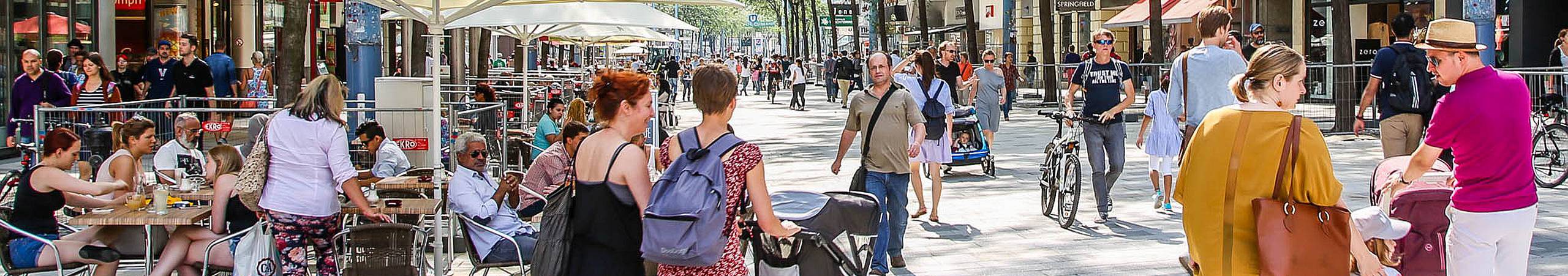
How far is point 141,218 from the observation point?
7699 millimetres

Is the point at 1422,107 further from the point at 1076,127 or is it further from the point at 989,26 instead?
the point at 989,26

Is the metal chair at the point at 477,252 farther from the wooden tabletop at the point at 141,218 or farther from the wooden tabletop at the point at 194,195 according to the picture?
the wooden tabletop at the point at 194,195

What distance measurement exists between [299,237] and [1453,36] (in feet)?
16.4

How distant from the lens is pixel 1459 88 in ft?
20.0

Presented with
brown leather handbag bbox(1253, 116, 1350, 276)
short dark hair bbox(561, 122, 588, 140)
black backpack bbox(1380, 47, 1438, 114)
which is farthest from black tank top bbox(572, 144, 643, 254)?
black backpack bbox(1380, 47, 1438, 114)

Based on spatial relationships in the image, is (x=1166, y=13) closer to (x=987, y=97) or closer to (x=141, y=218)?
(x=987, y=97)

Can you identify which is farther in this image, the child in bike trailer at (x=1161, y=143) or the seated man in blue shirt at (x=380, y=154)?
the child in bike trailer at (x=1161, y=143)

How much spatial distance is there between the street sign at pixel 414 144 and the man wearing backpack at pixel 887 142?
3.54 metres

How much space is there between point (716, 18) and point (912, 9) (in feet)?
146

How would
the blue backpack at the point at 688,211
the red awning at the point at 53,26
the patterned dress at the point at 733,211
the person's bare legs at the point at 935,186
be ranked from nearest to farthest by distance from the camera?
1. the blue backpack at the point at 688,211
2. the patterned dress at the point at 733,211
3. the person's bare legs at the point at 935,186
4. the red awning at the point at 53,26

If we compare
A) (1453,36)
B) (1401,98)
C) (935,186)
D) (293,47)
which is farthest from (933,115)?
(1453,36)

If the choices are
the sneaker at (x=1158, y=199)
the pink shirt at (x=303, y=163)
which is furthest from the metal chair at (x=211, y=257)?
the sneaker at (x=1158, y=199)

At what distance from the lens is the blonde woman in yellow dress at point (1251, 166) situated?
15.8 feet

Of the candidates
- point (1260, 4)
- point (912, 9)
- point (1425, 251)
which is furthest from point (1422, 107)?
point (912, 9)
